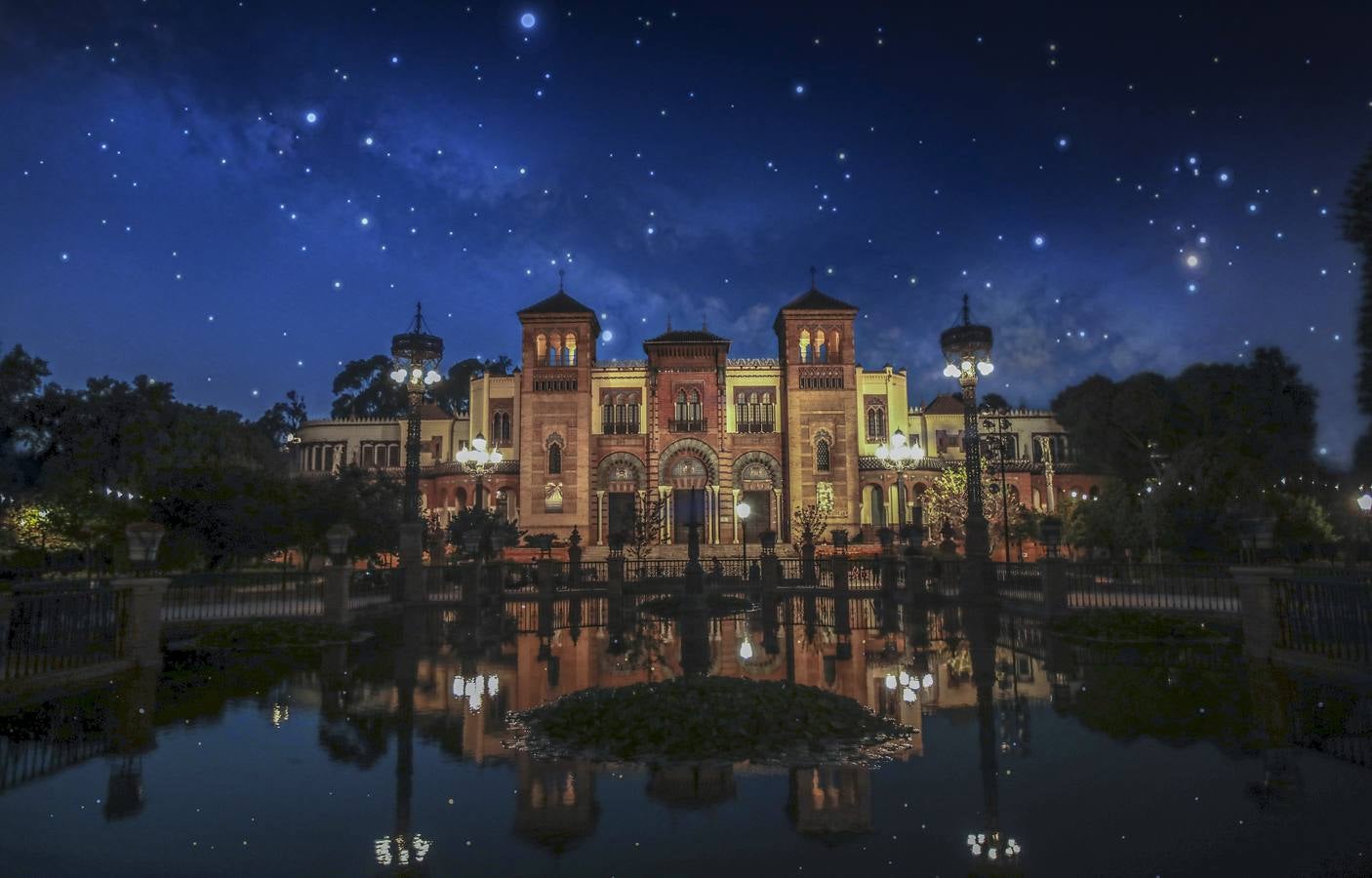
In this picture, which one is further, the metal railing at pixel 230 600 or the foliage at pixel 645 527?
the foliage at pixel 645 527

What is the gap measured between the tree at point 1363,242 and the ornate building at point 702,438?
36.4 metres

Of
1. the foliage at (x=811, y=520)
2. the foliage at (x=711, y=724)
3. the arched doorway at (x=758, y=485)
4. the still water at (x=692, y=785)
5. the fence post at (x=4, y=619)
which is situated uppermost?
the arched doorway at (x=758, y=485)

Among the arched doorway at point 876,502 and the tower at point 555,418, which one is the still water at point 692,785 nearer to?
the tower at point 555,418

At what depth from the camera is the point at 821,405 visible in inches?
1967

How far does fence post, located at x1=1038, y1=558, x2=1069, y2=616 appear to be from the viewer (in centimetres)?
1642

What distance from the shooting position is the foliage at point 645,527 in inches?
1502

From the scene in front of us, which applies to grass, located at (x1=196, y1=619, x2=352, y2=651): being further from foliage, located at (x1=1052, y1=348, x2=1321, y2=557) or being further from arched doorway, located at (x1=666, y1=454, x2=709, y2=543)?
arched doorway, located at (x1=666, y1=454, x2=709, y2=543)

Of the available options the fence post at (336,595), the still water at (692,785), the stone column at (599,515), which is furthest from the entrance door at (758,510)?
the still water at (692,785)

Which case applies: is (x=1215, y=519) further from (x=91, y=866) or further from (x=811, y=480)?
(x=91, y=866)

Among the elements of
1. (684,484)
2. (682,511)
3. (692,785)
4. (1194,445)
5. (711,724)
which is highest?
(1194,445)

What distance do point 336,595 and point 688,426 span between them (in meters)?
35.2

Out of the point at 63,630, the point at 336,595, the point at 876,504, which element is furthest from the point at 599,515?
the point at 63,630

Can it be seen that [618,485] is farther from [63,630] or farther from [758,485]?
[63,630]

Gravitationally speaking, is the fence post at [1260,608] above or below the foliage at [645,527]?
below
